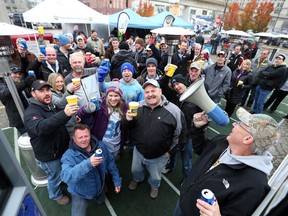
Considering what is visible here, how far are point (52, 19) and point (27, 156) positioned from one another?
21.9 feet

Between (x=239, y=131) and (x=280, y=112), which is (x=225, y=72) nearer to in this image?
(x=239, y=131)

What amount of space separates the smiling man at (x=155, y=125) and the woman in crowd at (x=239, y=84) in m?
3.58

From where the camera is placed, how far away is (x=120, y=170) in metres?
3.76

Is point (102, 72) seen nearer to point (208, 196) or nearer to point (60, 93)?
point (60, 93)

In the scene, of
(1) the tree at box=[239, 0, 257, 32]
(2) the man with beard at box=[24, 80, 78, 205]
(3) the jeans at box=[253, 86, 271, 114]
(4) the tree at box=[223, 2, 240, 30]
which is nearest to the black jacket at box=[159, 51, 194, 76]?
(3) the jeans at box=[253, 86, 271, 114]

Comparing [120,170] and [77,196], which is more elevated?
[77,196]

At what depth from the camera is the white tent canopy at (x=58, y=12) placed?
7.23 metres

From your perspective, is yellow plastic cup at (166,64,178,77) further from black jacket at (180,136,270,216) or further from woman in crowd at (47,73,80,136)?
black jacket at (180,136,270,216)

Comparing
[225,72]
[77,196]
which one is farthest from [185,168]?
[225,72]

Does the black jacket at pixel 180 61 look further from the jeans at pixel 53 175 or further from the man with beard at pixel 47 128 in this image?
the jeans at pixel 53 175

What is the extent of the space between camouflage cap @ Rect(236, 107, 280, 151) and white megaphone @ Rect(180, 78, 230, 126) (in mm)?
497

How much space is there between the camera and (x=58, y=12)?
24.2 feet

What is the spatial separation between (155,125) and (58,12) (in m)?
7.75

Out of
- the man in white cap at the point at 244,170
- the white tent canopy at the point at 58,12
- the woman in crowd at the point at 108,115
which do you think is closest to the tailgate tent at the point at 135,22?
the white tent canopy at the point at 58,12
